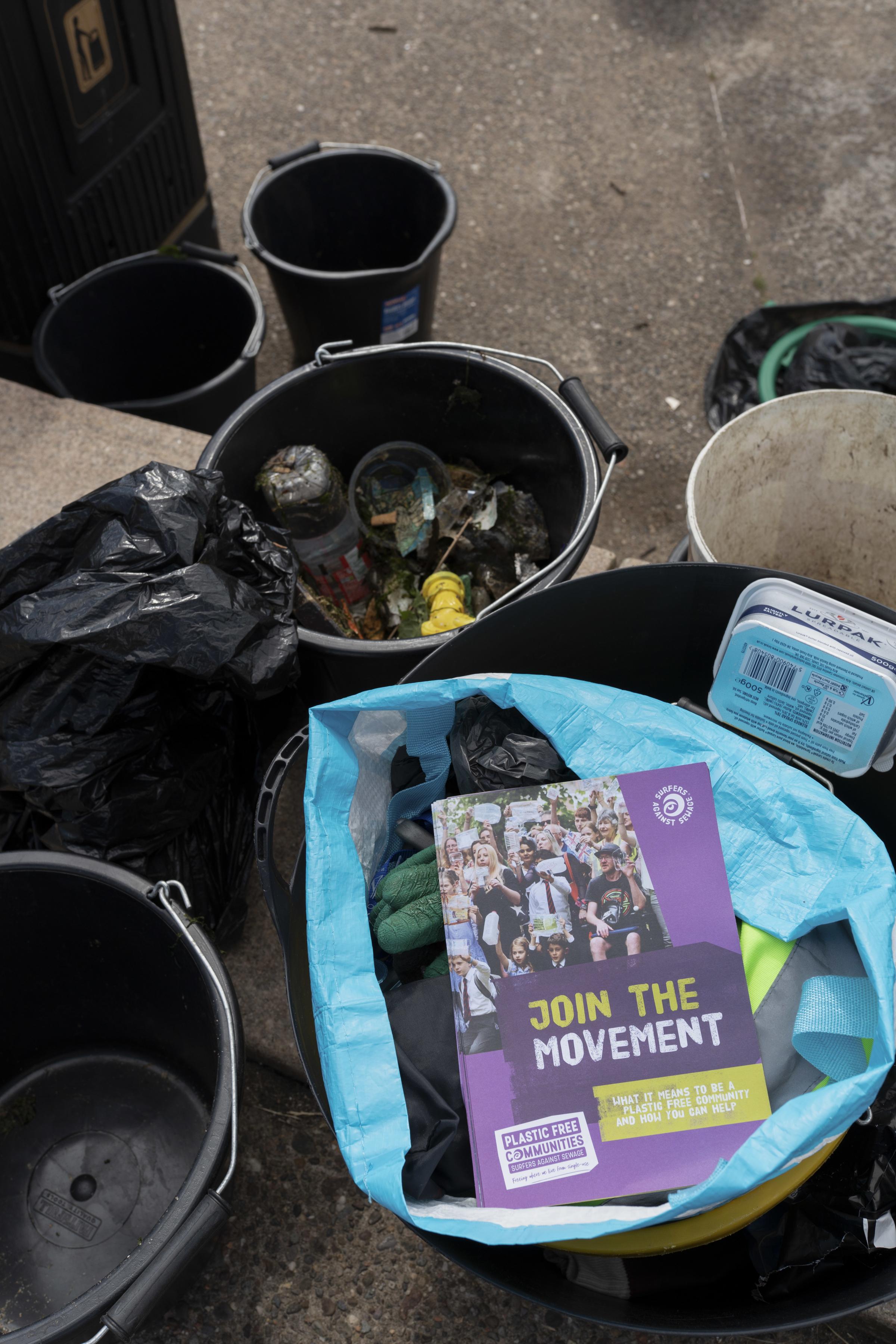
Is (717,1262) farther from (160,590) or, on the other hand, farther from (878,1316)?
(160,590)

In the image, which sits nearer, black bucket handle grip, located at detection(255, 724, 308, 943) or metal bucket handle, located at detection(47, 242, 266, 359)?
black bucket handle grip, located at detection(255, 724, 308, 943)

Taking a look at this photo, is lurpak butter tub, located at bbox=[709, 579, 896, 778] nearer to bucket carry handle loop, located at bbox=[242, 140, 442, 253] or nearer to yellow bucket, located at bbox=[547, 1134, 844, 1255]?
yellow bucket, located at bbox=[547, 1134, 844, 1255]

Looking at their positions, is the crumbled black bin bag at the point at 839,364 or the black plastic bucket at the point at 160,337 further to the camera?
the crumbled black bin bag at the point at 839,364

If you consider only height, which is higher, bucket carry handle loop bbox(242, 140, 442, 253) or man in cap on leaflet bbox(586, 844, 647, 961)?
bucket carry handle loop bbox(242, 140, 442, 253)

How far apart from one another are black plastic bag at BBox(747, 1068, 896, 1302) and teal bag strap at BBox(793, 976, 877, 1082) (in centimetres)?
20

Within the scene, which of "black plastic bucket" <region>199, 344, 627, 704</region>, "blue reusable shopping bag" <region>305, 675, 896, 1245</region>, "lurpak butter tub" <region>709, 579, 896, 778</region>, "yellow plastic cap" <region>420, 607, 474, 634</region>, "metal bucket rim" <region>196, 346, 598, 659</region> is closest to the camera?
"blue reusable shopping bag" <region>305, 675, 896, 1245</region>

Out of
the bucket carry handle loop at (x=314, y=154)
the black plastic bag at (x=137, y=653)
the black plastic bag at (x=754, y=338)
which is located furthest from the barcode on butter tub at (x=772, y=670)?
the bucket carry handle loop at (x=314, y=154)

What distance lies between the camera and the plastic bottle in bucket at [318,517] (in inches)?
64.2

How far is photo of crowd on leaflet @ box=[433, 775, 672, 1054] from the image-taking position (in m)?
0.94

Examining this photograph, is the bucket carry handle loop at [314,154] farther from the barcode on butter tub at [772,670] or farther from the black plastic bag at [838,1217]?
the black plastic bag at [838,1217]

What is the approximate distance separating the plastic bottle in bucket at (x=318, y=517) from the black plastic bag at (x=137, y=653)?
0.77 ft

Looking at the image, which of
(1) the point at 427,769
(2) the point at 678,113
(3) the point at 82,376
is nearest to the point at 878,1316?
(1) the point at 427,769

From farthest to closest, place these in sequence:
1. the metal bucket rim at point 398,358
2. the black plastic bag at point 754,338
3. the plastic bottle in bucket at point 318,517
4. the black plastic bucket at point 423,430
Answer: the black plastic bag at point 754,338
the plastic bottle in bucket at point 318,517
the black plastic bucket at point 423,430
the metal bucket rim at point 398,358

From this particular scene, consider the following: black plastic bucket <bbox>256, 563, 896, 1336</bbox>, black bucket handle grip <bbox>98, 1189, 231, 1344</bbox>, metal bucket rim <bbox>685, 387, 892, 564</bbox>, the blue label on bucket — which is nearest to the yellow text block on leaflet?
black plastic bucket <bbox>256, 563, 896, 1336</bbox>
